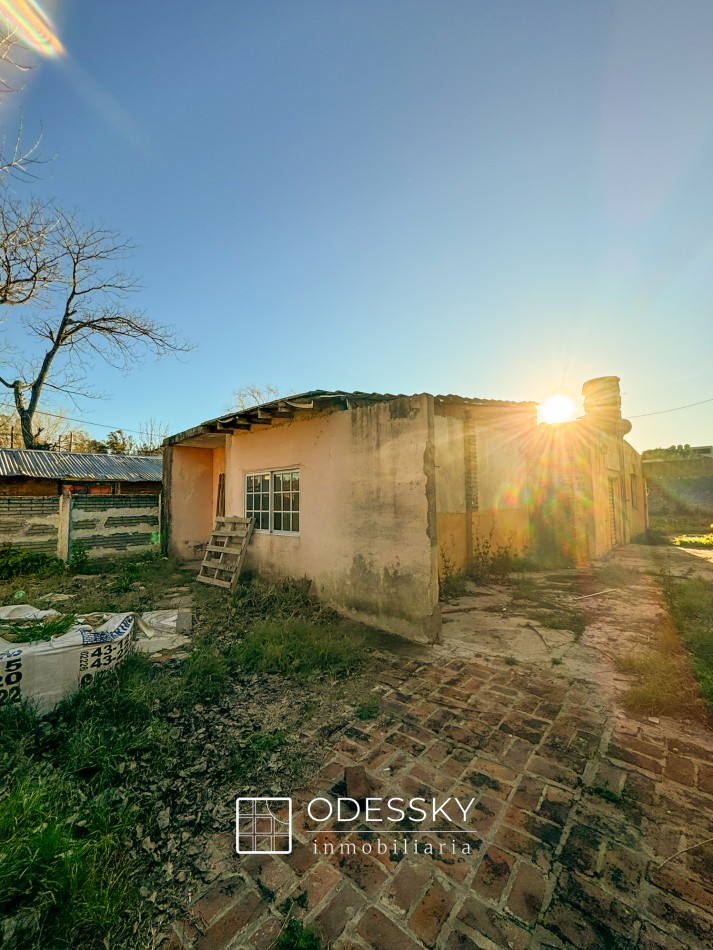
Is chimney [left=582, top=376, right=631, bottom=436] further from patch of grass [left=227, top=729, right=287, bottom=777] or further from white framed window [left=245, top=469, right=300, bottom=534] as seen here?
patch of grass [left=227, top=729, right=287, bottom=777]

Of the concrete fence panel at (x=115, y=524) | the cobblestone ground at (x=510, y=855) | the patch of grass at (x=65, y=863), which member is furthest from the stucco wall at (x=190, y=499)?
the cobblestone ground at (x=510, y=855)

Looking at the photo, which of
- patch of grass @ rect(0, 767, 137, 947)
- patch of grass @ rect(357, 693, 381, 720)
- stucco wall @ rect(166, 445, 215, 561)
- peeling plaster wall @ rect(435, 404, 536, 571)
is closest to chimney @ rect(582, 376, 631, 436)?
peeling plaster wall @ rect(435, 404, 536, 571)

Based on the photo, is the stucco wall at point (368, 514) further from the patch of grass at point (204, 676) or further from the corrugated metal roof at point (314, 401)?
the patch of grass at point (204, 676)

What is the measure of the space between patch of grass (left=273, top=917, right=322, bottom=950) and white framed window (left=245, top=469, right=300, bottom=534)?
17.4 feet

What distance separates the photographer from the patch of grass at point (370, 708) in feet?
10.3

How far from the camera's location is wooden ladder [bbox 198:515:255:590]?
7332 millimetres

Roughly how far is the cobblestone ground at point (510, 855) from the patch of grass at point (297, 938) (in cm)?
4

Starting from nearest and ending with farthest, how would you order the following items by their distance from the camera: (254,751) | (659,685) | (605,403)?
(254,751), (659,685), (605,403)

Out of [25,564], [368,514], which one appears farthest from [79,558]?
[368,514]

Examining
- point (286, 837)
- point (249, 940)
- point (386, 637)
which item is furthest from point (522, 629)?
point (249, 940)

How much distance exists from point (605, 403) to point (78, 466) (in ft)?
64.5

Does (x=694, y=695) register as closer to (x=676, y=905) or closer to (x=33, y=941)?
(x=676, y=905)

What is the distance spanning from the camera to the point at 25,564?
29.3 ft

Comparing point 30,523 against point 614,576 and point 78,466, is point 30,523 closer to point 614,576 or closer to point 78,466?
point 78,466
